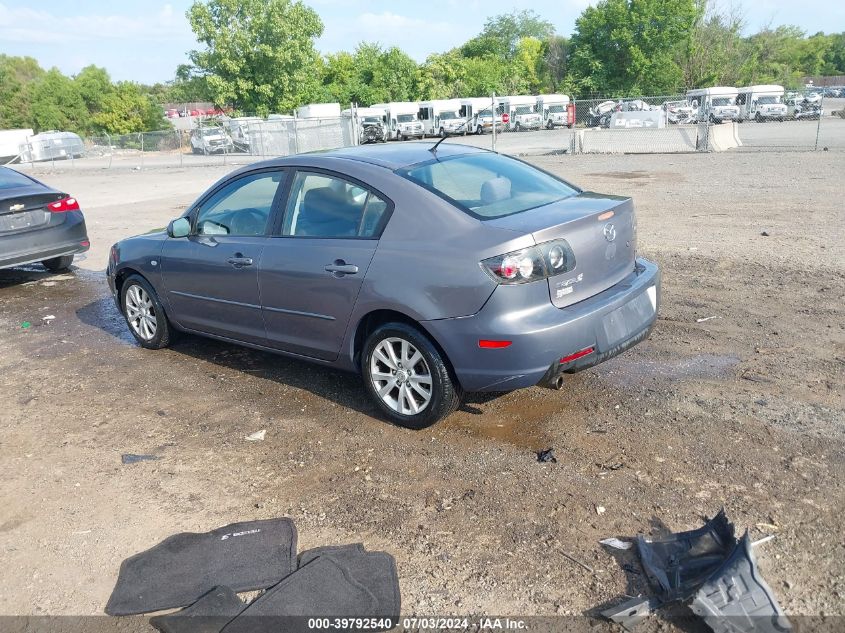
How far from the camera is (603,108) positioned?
41.1 meters

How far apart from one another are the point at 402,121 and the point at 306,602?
4651 centimetres

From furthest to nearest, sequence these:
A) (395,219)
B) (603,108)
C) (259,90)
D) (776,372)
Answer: (259,90), (603,108), (776,372), (395,219)

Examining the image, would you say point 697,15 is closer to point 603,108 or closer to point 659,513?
point 603,108

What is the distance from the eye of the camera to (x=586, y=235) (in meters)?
4.14

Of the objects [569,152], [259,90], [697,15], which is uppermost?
[697,15]

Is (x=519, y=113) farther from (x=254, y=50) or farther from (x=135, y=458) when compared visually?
(x=135, y=458)

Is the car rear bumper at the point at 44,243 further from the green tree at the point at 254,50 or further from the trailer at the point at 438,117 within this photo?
the green tree at the point at 254,50

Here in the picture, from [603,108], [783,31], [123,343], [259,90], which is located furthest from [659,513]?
[783,31]

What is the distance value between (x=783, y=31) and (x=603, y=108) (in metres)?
48.9

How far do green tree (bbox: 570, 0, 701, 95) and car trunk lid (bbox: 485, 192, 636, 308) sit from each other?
6387 centimetres

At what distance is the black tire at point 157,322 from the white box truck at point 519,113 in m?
43.2

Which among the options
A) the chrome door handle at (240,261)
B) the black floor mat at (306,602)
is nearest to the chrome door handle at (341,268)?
the chrome door handle at (240,261)

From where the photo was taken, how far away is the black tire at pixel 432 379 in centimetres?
414

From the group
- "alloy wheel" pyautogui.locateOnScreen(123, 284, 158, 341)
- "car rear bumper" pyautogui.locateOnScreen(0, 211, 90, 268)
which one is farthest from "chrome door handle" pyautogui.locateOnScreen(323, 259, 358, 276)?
"car rear bumper" pyautogui.locateOnScreen(0, 211, 90, 268)
